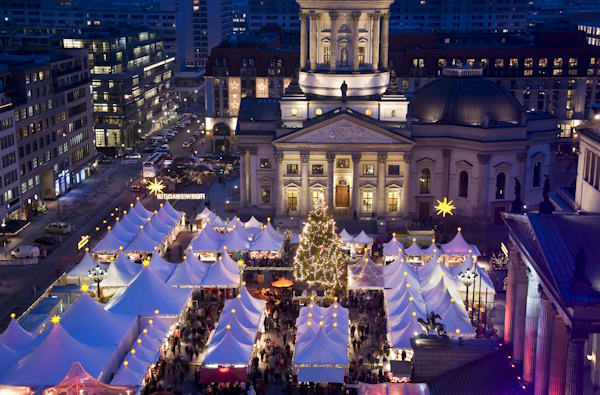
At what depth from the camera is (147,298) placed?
6325 cm

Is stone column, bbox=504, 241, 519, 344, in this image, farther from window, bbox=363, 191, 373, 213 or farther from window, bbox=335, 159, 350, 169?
window, bbox=335, 159, 350, 169

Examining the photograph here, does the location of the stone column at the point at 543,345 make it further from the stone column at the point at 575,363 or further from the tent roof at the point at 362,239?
the tent roof at the point at 362,239

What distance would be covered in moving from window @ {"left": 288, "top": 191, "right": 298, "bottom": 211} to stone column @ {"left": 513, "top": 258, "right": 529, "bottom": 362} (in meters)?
50.1

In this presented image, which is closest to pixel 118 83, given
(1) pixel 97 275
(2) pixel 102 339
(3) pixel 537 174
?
(3) pixel 537 174

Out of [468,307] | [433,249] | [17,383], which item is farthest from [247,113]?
[17,383]

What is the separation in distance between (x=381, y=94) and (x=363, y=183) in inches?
504

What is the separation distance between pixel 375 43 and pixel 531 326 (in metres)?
61.6

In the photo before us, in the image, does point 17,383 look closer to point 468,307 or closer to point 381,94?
point 468,307

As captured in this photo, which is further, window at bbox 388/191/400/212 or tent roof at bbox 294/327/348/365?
window at bbox 388/191/400/212

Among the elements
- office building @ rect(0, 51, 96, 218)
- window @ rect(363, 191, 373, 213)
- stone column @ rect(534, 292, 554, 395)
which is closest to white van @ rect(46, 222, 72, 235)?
office building @ rect(0, 51, 96, 218)

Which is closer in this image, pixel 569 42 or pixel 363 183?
pixel 363 183

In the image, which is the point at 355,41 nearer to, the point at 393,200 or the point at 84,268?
the point at 393,200

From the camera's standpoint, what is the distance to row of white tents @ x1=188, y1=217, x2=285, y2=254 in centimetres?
8038

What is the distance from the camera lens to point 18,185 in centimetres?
9375
